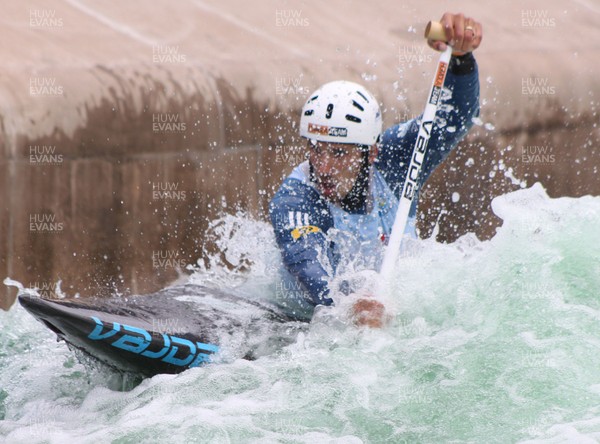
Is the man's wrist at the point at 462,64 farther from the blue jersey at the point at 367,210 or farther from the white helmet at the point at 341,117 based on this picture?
the white helmet at the point at 341,117

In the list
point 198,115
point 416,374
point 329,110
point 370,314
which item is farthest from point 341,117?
point 198,115

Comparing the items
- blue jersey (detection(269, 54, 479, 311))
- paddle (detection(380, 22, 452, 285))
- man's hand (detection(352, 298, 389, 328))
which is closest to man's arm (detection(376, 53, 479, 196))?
blue jersey (detection(269, 54, 479, 311))

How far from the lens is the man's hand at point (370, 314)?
4.00 meters

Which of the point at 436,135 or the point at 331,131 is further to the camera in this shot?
the point at 436,135

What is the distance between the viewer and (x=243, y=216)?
236 inches

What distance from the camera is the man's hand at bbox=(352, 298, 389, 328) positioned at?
4.00 meters

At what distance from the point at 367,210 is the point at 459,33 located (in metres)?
0.79

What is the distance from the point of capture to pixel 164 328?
3.94 meters

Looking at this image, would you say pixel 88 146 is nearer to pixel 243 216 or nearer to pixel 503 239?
pixel 243 216

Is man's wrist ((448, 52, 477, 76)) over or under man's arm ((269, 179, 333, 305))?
over

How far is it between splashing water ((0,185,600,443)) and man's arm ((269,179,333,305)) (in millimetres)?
140

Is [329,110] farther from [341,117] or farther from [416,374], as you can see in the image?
[416,374]

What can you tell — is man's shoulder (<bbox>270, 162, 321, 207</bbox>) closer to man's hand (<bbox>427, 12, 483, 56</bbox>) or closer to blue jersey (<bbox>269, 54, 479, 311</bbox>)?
blue jersey (<bbox>269, 54, 479, 311</bbox>)

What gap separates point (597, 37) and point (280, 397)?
457cm
